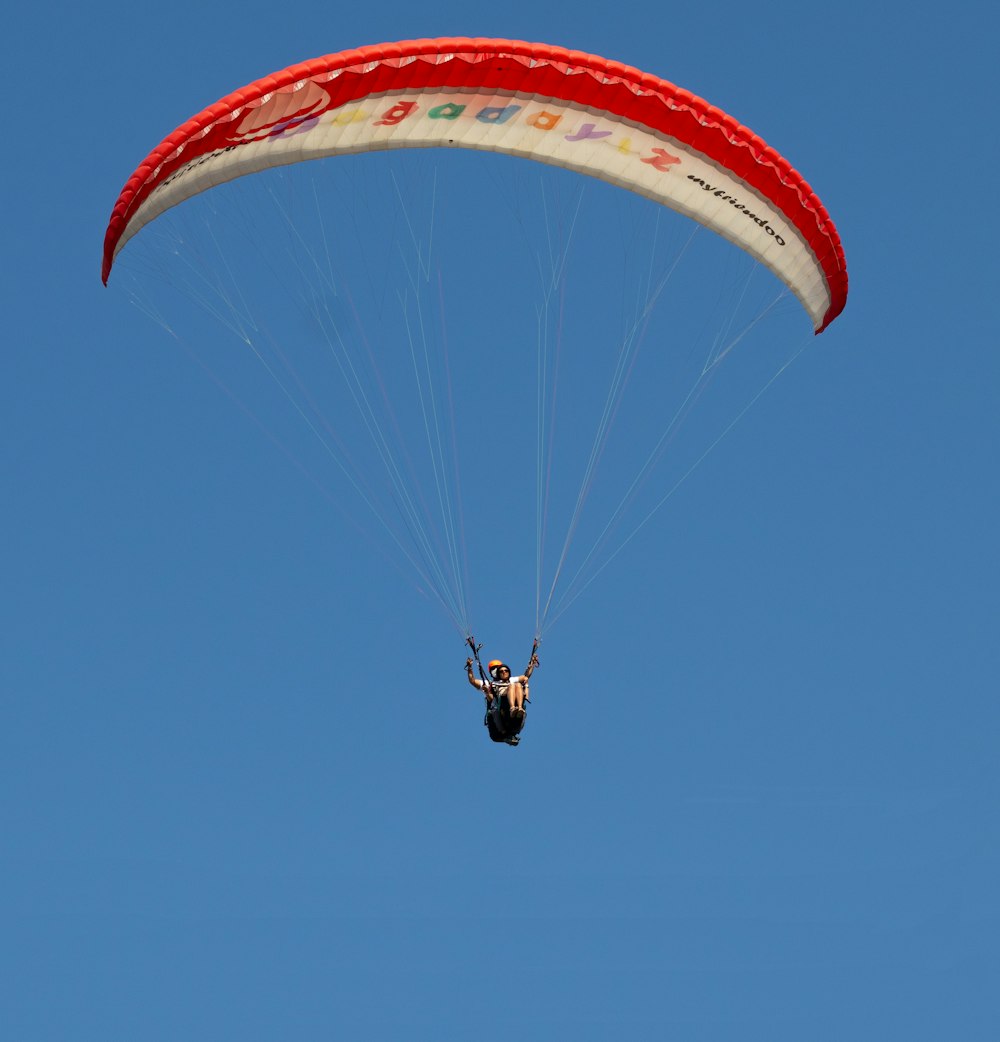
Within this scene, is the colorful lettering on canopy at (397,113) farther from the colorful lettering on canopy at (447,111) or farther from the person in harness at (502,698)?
the person in harness at (502,698)

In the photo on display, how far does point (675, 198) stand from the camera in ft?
88.3

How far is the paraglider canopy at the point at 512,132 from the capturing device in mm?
23859

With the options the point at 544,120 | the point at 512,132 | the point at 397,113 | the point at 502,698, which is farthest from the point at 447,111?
the point at 502,698

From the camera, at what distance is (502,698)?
25.1m

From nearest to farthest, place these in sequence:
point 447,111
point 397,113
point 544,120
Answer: point 397,113
point 447,111
point 544,120

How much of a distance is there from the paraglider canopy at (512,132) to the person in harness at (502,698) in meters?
5.88

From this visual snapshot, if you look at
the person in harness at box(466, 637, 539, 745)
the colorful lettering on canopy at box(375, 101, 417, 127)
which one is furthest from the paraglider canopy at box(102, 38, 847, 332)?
the person in harness at box(466, 637, 539, 745)

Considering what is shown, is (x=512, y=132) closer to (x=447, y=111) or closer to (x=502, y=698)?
(x=447, y=111)

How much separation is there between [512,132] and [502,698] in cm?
651

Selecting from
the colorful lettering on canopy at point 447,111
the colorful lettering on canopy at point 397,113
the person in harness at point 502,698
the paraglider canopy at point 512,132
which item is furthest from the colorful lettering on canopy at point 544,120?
the person in harness at point 502,698

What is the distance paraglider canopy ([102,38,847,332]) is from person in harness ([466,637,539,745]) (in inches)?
231

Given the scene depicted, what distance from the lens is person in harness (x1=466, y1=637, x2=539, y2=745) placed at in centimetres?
2500

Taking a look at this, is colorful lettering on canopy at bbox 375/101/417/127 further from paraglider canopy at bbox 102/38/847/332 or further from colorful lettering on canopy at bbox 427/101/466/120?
colorful lettering on canopy at bbox 427/101/466/120

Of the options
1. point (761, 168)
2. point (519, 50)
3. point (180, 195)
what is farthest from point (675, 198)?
point (180, 195)
